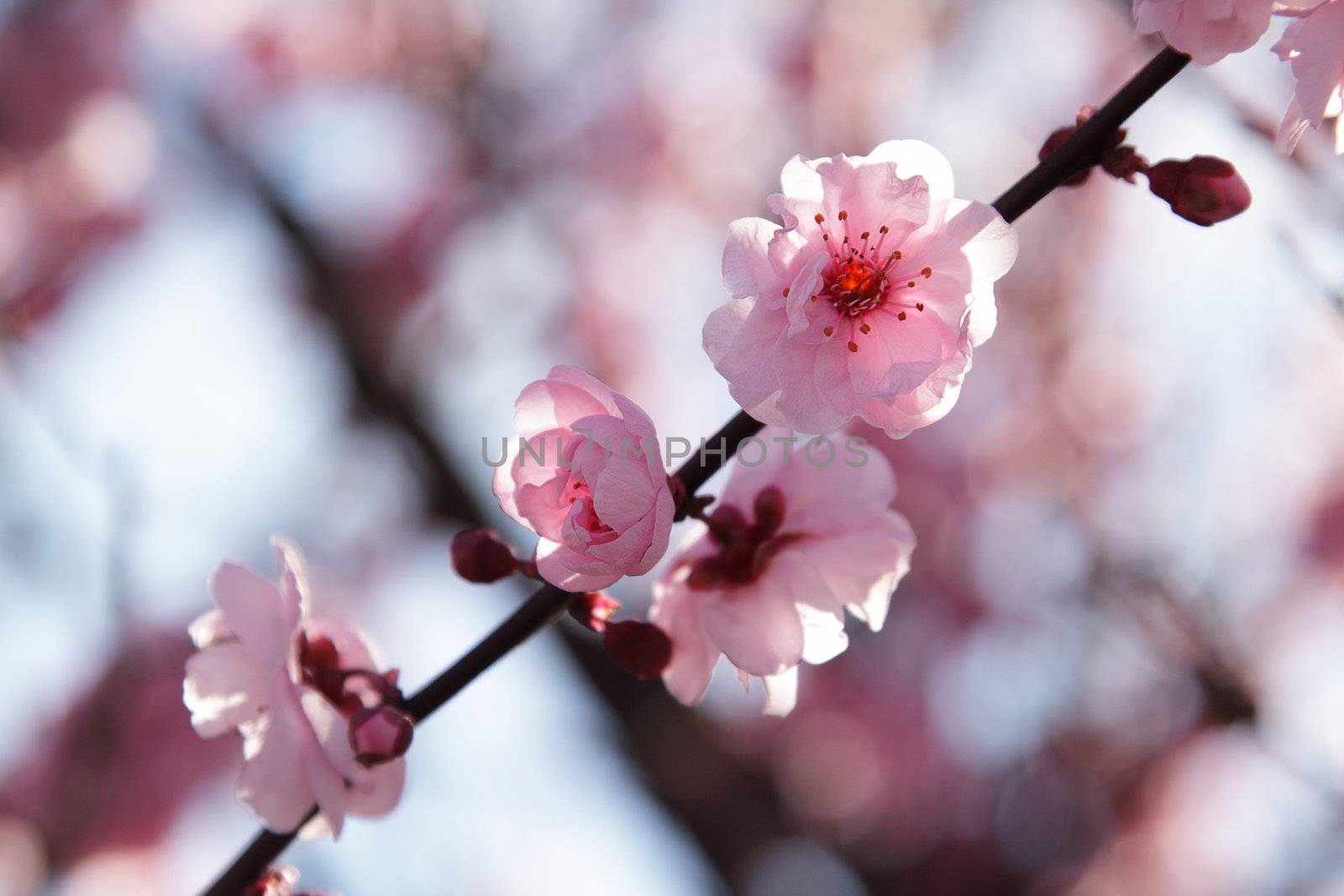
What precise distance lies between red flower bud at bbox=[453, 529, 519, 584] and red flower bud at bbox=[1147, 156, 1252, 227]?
32.9 inches

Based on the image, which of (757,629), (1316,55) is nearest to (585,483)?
(757,629)

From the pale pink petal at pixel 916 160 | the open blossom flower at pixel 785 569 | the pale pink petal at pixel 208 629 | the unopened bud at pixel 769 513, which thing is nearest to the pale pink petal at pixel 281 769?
the pale pink petal at pixel 208 629

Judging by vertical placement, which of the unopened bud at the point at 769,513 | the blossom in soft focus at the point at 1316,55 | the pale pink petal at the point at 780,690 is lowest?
the pale pink petal at the point at 780,690

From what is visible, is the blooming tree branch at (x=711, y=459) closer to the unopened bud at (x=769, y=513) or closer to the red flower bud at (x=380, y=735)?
the red flower bud at (x=380, y=735)

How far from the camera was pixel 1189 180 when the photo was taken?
1.13m

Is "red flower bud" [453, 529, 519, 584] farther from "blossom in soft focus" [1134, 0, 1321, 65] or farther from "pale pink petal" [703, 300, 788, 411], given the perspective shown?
"blossom in soft focus" [1134, 0, 1321, 65]

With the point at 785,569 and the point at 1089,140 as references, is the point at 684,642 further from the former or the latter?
the point at 1089,140

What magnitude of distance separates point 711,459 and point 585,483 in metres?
0.14

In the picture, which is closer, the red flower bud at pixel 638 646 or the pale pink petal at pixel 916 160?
the pale pink petal at pixel 916 160

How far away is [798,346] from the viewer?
111 centimetres

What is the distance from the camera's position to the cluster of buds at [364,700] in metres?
1.12

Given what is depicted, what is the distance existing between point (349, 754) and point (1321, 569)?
19.0 feet

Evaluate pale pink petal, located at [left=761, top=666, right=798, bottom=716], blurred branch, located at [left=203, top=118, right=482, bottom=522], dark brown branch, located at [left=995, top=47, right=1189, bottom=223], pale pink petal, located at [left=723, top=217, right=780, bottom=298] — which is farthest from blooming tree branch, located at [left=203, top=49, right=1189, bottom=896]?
blurred branch, located at [left=203, top=118, right=482, bottom=522]

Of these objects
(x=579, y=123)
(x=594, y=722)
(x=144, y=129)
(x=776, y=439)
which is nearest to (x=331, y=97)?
(x=144, y=129)
